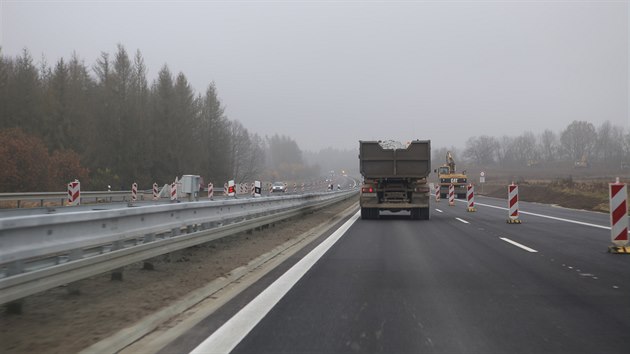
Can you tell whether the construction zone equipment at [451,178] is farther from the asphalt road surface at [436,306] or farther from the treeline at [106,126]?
the asphalt road surface at [436,306]

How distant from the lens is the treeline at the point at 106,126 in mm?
38978

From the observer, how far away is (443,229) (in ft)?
53.8

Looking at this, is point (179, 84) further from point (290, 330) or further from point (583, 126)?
point (583, 126)

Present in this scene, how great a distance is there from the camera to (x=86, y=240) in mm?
5703

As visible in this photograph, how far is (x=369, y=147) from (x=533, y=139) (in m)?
148

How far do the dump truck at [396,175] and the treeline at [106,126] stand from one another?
82.6 feet

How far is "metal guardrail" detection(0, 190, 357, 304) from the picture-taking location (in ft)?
15.0

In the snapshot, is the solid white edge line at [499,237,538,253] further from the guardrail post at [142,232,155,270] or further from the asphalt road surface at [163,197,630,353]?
the guardrail post at [142,232,155,270]

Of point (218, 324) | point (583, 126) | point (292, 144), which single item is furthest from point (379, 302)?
point (292, 144)

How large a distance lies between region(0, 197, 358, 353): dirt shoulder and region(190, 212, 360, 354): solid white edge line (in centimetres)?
95

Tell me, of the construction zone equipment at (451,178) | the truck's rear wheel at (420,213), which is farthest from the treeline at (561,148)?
the truck's rear wheel at (420,213)

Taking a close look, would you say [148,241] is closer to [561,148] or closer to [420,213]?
[420,213]

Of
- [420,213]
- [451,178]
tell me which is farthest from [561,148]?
[420,213]

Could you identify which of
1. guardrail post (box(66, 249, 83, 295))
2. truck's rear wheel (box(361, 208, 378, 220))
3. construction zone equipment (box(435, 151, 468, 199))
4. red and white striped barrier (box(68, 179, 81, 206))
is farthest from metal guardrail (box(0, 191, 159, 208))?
construction zone equipment (box(435, 151, 468, 199))
